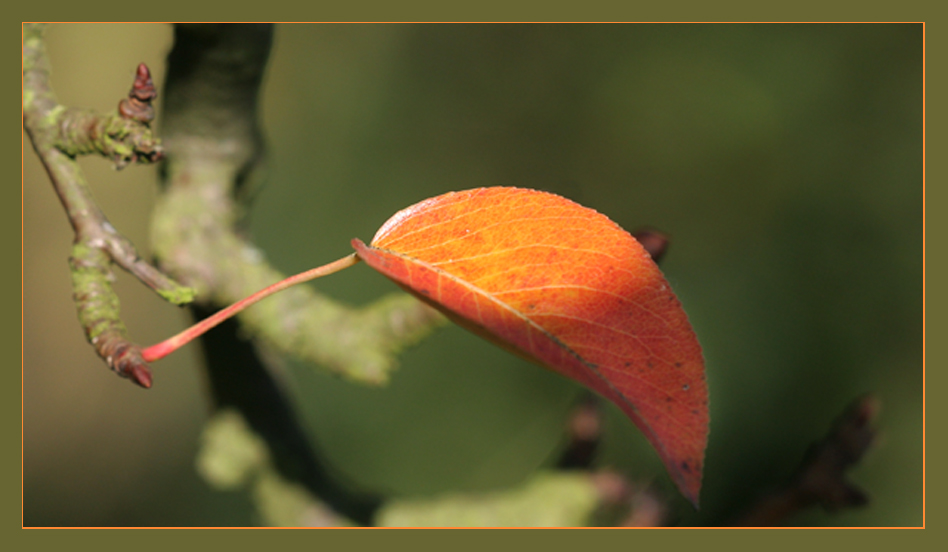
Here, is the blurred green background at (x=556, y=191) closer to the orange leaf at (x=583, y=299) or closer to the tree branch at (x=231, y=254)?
the tree branch at (x=231, y=254)

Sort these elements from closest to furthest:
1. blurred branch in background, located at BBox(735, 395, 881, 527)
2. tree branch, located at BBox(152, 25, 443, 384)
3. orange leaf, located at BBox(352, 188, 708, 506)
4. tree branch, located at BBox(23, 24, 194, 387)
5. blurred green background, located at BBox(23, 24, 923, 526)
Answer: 1. orange leaf, located at BBox(352, 188, 708, 506)
2. tree branch, located at BBox(23, 24, 194, 387)
3. tree branch, located at BBox(152, 25, 443, 384)
4. blurred branch in background, located at BBox(735, 395, 881, 527)
5. blurred green background, located at BBox(23, 24, 923, 526)

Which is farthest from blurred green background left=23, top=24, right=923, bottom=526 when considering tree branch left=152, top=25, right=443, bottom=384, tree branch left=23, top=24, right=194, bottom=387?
tree branch left=23, top=24, right=194, bottom=387

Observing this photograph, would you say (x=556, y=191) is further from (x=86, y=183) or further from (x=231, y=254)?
(x=86, y=183)

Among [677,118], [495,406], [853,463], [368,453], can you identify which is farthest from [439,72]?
[853,463]

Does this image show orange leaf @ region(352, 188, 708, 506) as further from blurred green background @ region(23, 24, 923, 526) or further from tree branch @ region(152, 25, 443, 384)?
blurred green background @ region(23, 24, 923, 526)

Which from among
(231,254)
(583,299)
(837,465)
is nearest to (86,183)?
(231,254)

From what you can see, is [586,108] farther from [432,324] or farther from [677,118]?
[432,324]
